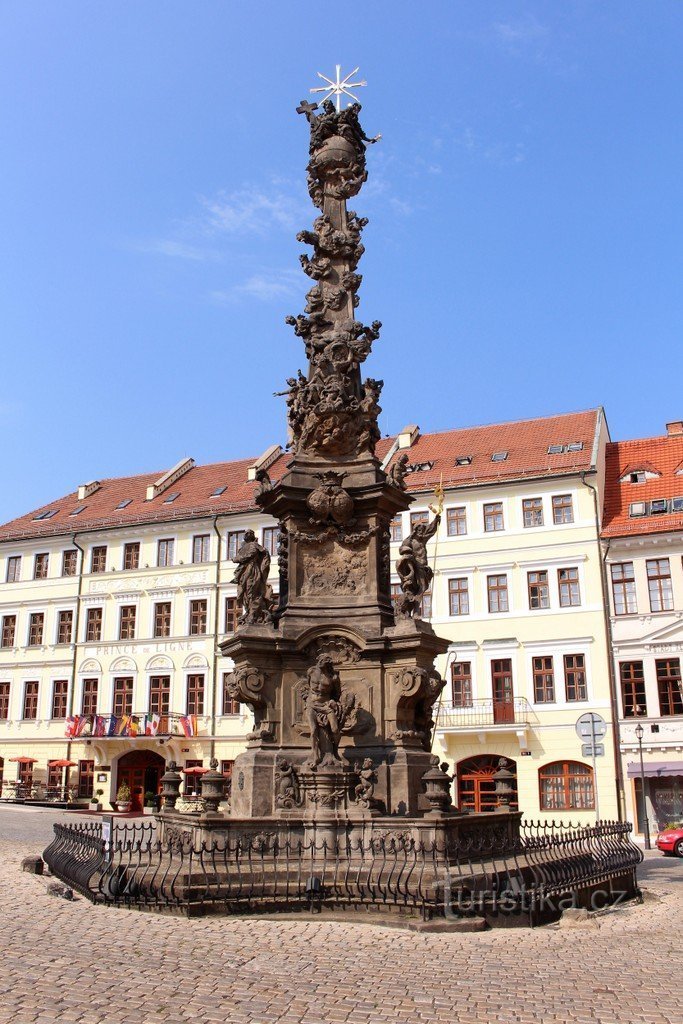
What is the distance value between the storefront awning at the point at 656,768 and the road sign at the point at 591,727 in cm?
1668

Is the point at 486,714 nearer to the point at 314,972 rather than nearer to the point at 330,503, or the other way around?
the point at 330,503

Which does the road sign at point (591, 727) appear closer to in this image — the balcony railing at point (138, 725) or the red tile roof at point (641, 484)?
Result: the red tile roof at point (641, 484)

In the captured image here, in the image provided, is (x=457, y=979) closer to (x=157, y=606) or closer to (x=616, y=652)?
(x=616, y=652)

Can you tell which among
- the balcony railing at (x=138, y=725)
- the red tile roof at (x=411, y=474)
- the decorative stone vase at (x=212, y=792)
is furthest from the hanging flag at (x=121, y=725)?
the decorative stone vase at (x=212, y=792)

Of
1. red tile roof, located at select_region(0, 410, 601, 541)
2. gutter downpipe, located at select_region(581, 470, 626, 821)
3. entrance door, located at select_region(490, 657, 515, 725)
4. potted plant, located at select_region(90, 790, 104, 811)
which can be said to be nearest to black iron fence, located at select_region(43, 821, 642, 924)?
gutter downpipe, located at select_region(581, 470, 626, 821)

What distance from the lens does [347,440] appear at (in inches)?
554

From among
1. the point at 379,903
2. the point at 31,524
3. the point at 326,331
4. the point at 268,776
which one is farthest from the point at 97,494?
the point at 379,903

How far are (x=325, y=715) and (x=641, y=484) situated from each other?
87.8 ft

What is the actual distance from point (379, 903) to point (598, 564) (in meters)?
25.8

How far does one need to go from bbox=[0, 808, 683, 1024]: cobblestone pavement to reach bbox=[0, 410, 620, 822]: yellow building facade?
23019 mm

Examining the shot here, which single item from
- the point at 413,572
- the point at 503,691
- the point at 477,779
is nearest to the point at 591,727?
the point at 413,572

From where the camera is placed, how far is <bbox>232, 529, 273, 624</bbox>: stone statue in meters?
12.9

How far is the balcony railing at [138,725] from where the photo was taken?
122 feet

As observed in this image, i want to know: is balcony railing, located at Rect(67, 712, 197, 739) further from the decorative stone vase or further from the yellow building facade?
the decorative stone vase
